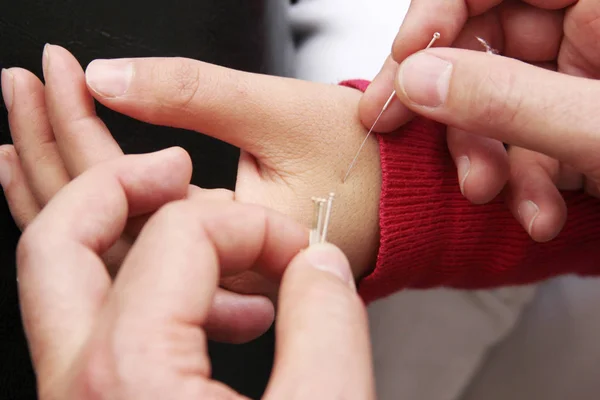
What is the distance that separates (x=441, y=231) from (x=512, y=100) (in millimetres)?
333

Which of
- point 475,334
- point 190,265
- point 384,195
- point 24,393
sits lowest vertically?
point 475,334

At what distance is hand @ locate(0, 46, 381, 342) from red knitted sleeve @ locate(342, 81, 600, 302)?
33 mm

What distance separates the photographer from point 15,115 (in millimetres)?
765

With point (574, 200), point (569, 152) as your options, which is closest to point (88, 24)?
point (569, 152)

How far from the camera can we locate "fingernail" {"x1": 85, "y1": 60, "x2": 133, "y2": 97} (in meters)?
0.71

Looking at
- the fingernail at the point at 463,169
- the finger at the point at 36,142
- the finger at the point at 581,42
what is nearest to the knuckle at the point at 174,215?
the finger at the point at 36,142

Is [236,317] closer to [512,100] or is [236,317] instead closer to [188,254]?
[188,254]

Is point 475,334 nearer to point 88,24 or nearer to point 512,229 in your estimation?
point 512,229

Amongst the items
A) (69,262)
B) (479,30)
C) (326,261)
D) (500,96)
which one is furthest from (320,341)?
(479,30)

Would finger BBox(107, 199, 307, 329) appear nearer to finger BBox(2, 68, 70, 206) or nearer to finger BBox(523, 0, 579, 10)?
finger BBox(2, 68, 70, 206)

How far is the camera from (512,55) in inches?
38.9

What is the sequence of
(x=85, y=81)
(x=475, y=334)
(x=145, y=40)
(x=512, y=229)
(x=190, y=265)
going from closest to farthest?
1. (x=190, y=265)
2. (x=85, y=81)
3. (x=145, y=40)
4. (x=512, y=229)
5. (x=475, y=334)

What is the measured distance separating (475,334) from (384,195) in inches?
27.9

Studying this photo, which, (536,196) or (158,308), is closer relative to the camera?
(158,308)
